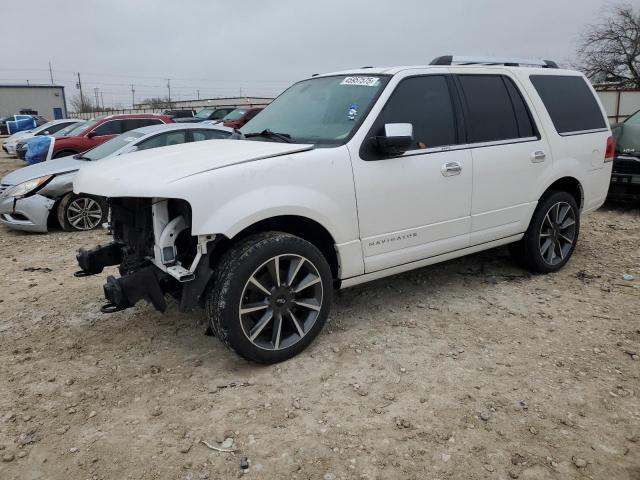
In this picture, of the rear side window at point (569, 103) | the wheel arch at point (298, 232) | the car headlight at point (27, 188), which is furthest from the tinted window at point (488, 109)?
the car headlight at point (27, 188)

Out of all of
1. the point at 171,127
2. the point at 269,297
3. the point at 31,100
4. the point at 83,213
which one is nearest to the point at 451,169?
the point at 269,297

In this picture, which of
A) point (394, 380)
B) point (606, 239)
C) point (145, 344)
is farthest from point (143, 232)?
point (606, 239)

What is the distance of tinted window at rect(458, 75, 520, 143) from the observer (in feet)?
14.5

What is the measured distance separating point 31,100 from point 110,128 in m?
51.5

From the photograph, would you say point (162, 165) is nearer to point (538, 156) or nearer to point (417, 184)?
point (417, 184)

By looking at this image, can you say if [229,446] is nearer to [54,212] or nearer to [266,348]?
[266,348]

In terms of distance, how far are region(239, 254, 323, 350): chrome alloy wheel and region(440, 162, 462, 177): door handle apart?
1.37m

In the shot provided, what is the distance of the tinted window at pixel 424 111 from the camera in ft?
13.0

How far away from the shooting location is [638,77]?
2664 cm

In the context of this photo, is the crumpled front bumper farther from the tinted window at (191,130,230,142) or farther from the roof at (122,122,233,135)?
the tinted window at (191,130,230,142)

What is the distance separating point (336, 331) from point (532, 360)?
142 centimetres

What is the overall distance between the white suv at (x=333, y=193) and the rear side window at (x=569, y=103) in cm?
2

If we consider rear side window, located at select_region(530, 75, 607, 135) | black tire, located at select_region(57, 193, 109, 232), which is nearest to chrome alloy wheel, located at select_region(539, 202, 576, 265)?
rear side window, located at select_region(530, 75, 607, 135)

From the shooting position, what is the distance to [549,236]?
5.21 m
